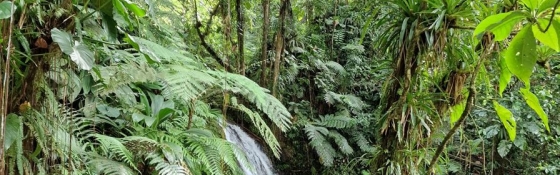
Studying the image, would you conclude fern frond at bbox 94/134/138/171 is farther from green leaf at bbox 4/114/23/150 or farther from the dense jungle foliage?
green leaf at bbox 4/114/23/150

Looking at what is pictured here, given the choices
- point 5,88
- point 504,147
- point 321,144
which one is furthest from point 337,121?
point 5,88

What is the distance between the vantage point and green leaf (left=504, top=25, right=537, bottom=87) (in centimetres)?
52

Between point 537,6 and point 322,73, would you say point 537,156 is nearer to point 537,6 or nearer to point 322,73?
point 322,73

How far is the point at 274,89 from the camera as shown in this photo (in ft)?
13.2

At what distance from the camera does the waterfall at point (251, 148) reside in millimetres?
3461

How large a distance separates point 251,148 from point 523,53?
10.9ft

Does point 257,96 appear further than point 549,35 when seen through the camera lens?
Yes

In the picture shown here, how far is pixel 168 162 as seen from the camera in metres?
1.77

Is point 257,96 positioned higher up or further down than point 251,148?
higher up

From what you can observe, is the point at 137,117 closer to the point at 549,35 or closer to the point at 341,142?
the point at 549,35

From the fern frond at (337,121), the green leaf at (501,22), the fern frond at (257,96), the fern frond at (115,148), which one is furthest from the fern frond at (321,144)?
the green leaf at (501,22)

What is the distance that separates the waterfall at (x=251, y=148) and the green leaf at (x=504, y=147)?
7.31 ft

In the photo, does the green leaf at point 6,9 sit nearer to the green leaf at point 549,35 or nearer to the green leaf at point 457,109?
the green leaf at point 549,35

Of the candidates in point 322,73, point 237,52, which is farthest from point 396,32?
point 322,73
